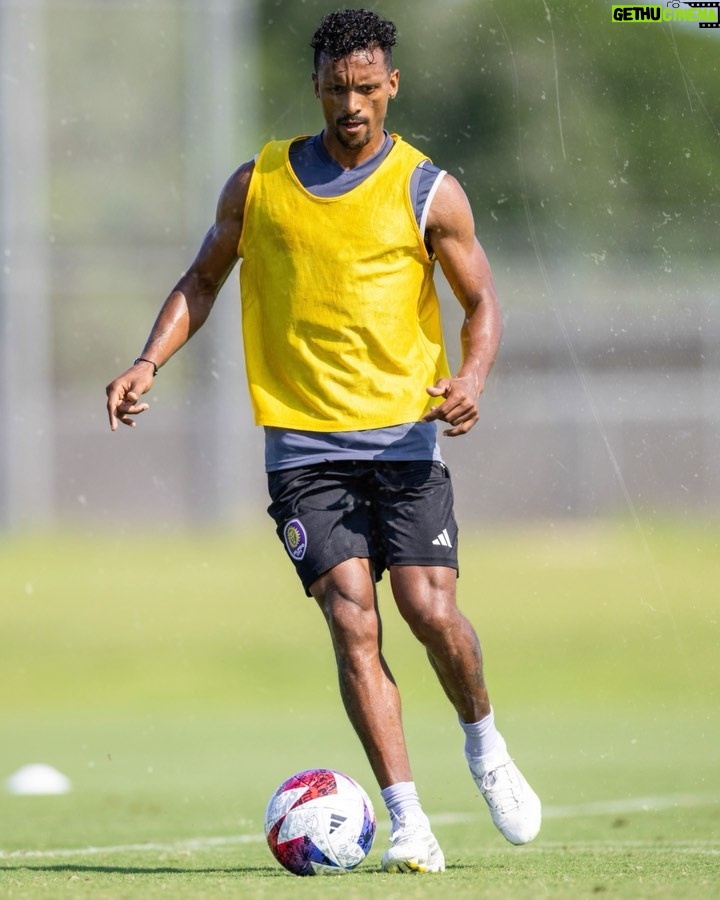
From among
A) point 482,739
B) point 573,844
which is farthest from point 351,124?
point 573,844

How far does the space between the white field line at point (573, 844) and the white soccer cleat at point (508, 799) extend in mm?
523

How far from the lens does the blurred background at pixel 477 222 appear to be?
8.02 meters

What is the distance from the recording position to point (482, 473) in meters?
20.9

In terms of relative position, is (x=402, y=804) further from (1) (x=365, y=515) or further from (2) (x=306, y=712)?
(2) (x=306, y=712)

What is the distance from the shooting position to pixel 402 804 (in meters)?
A: 5.11

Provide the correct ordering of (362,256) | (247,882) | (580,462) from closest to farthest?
(247,882) < (362,256) < (580,462)

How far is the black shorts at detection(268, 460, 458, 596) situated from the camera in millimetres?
5309

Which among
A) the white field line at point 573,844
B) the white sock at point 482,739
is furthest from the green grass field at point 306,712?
the white sock at point 482,739

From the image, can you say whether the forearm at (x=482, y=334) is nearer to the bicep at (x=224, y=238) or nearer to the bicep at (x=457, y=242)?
the bicep at (x=457, y=242)

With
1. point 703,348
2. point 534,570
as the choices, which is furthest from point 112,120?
point 703,348

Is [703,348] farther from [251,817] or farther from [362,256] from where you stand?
[362,256]

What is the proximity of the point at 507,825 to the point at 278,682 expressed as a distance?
889cm

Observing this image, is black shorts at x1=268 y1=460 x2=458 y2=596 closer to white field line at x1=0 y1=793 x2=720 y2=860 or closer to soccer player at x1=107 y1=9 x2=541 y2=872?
soccer player at x1=107 y1=9 x2=541 y2=872

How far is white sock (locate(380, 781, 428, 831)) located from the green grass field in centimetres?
24
